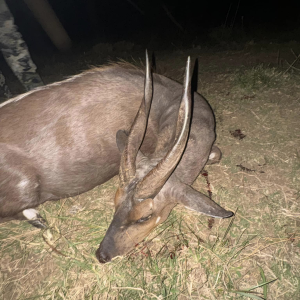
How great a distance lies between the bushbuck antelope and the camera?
8.41 ft

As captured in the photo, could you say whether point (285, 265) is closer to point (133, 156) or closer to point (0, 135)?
point (133, 156)

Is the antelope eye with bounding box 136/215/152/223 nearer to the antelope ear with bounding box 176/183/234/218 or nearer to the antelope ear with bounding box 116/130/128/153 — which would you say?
the antelope ear with bounding box 176/183/234/218

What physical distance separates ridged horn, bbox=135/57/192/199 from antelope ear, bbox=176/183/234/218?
11.1 inches

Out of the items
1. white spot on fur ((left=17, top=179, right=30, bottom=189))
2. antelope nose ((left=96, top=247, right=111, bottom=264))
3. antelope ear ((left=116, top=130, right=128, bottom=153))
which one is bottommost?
antelope nose ((left=96, top=247, right=111, bottom=264))

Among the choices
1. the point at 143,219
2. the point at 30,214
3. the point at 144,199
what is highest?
the point at 144,199

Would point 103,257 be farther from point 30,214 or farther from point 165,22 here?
point 165,22

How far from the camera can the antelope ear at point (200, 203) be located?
7.52ft

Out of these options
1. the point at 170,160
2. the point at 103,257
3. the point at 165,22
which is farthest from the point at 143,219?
the point at 165,22

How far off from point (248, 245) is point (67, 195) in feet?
8.33

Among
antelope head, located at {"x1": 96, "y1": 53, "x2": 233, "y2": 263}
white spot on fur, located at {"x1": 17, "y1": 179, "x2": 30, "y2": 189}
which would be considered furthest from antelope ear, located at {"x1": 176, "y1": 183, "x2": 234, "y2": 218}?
white spot on fur, located at {"x1": 17, "y1": 179, "x2": 30, "y2": 189}

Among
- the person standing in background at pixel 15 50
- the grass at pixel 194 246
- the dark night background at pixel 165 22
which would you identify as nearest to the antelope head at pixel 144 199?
the grass at pixel 194 246

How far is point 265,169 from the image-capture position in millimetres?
3588

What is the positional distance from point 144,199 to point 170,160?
0.51 meters

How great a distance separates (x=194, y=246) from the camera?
289 cm
